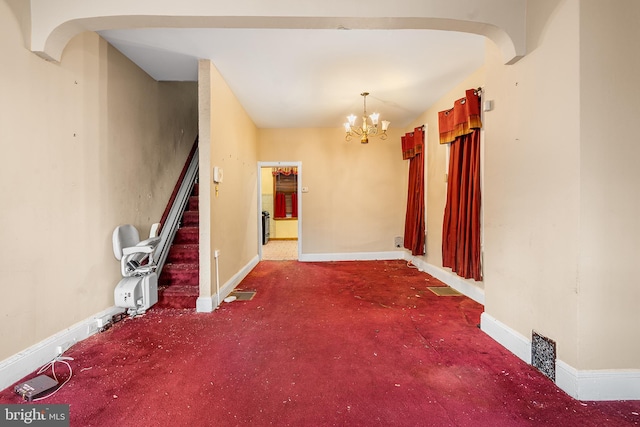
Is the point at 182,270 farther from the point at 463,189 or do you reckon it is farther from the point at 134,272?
the point at 463,189

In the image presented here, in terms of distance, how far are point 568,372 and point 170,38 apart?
390 centimetres

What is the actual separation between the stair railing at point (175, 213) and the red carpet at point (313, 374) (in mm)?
759

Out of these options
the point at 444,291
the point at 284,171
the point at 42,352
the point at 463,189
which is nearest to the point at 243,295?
the point at 42,352

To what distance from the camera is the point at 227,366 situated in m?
1.87

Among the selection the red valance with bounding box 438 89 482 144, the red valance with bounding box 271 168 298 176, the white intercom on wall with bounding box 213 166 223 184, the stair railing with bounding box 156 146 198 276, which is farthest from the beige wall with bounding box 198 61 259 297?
the red valance with bounding box 271 168 298 176

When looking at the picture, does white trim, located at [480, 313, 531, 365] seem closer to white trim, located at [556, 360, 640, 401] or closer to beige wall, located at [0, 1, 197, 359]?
white trim, located at [556, 360, 640, 401]

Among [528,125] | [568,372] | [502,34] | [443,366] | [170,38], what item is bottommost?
[443,366]

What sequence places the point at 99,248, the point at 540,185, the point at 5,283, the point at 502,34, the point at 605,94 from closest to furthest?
the point at 605,94, the point at 5,283, the point at 540,185, the point at 502,34, the point at 99,248

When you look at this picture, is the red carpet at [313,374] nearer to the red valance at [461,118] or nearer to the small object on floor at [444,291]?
the small object on floor at [444,291]

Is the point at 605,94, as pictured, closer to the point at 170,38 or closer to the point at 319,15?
the point at 319,15

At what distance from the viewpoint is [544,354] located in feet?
5.74

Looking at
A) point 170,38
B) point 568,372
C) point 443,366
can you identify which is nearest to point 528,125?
point 568,372

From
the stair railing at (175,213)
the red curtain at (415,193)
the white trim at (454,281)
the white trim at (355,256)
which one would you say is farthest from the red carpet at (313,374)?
the white trim at (355,256)

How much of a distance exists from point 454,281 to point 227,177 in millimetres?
3308
